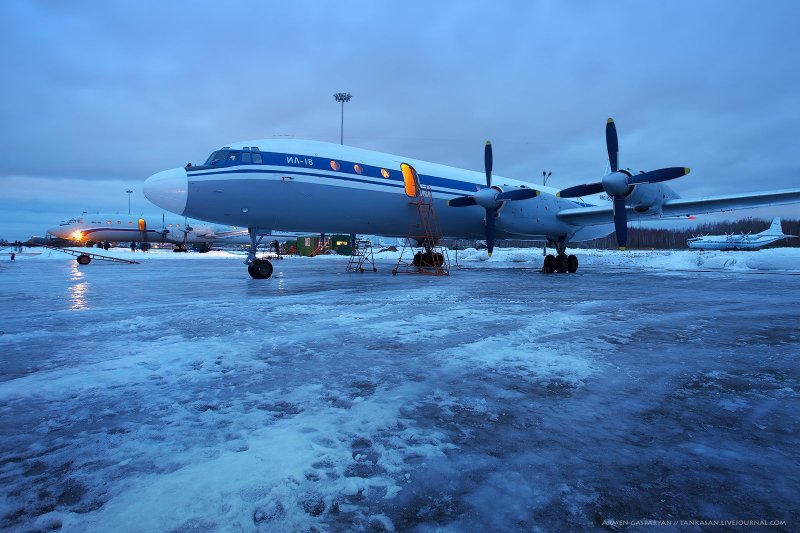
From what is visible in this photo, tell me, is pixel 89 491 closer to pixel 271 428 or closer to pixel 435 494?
pixel 271 428

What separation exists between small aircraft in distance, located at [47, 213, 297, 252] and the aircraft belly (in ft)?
145

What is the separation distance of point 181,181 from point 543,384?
1142cm

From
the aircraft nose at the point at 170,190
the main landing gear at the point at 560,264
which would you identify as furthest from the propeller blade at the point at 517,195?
the aircraft nose at the point at 170,190

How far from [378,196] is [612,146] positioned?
30.0 ft

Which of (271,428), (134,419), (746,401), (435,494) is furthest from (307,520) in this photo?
(746,401)

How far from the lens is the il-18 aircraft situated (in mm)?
11930

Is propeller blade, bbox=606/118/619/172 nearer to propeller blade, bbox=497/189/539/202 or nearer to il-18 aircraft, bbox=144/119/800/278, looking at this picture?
il-18 aircraft, bbox=144/119/800/278

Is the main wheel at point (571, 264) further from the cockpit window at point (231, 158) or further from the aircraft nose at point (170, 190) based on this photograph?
the aircraft nose at point (170, 190)

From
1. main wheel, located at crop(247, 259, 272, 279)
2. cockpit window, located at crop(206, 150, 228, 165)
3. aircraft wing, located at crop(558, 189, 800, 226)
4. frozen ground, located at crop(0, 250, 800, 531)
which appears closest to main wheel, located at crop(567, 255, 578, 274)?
aircraft wing, located at crop(558, 189, 800, 226)

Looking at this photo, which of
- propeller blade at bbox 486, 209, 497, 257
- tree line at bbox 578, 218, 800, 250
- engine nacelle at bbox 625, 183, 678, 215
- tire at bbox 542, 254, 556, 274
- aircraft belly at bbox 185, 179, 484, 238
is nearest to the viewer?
aircraft belly at bbox 185, 179, 484, 238

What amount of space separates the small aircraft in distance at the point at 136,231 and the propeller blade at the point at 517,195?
46.0 m

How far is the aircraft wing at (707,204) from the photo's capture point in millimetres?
13711

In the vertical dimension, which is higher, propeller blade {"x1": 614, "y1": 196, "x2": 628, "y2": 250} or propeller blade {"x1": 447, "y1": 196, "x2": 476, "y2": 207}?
propeller blade {"x1": 447, "y1": 196, "x2": 476, "y2": 207}

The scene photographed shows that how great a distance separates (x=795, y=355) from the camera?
4156 mm
